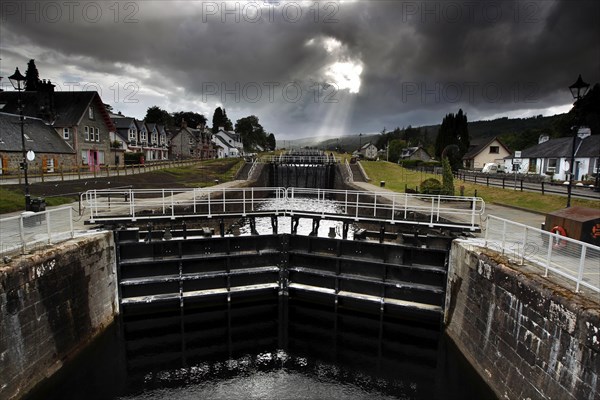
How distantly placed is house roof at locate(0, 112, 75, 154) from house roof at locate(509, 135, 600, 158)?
52524mm

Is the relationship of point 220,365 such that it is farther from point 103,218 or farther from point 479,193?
point 479,193

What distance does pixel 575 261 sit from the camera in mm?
8234

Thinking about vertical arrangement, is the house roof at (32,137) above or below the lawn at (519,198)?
above

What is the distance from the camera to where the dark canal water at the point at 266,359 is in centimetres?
1044

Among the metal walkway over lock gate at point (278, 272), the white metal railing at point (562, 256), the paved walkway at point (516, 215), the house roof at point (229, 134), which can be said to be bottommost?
the metal walkway over lock gate at point (278, 272)

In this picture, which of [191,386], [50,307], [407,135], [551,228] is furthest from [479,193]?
[407,135]

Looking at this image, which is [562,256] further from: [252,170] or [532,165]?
[532,165]

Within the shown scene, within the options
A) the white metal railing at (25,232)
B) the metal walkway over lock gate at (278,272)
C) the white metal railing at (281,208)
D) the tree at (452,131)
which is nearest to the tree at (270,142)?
the tree at (452,131)

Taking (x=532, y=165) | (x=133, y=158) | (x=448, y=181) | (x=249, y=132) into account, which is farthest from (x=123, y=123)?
(x=249, y=132)

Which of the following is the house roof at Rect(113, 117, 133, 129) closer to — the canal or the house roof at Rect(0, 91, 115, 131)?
the house roof at Rect(0, 91, 115, 131)

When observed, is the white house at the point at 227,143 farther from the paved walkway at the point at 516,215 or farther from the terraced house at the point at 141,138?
the paved walkway at the point at 516,215

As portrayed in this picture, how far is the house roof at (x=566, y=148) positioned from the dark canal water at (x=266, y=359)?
3405cm

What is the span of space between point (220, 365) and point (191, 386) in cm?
135

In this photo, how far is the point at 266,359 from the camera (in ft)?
40.5
